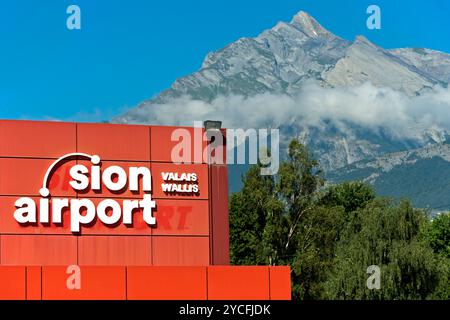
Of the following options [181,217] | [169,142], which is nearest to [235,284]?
[181,217]

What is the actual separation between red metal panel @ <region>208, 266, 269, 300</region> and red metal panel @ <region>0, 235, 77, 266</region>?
515cm

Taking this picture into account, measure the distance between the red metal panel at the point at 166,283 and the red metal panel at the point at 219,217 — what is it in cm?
361

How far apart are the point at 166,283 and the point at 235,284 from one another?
7.81 ft


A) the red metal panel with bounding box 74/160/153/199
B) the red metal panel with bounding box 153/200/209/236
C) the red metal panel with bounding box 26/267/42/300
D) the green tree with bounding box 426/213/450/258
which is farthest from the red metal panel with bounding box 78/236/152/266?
the green tree with bounding box 426/213/450/258

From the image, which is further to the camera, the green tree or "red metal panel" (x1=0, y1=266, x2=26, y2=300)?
the green tree

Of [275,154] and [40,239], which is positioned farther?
[275,154]

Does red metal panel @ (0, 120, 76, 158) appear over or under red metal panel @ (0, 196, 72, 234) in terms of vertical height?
over

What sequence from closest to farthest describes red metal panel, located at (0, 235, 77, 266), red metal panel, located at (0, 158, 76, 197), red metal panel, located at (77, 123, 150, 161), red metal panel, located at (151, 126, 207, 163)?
1. red metal panel, located at (0, 235, 77, 266)
2. red metal panel, located at (0, 158, 76, 197)
3. red metal panel, located at (77, 123, 150, 161)
4. red metal panel, located at (151, 126, 207, 163)

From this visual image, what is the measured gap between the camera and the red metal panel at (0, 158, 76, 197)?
38719 millimetres

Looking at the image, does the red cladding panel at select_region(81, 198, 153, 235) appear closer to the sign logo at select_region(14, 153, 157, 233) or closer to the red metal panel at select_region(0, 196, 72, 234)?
the sign logo at select_region(14, 153, 157, 233)

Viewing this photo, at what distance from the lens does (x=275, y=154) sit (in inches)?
2773
